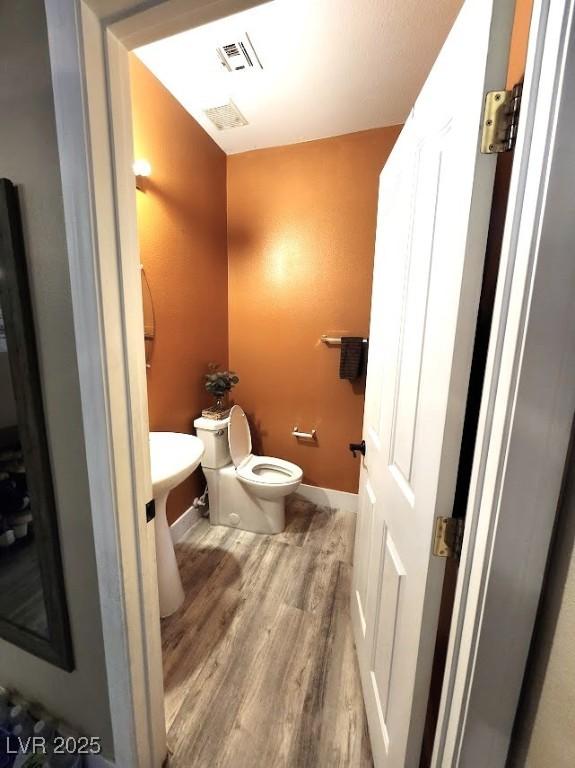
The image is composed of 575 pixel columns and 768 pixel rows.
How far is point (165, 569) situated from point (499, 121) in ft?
6.31

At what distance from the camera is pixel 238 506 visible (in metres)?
2.12

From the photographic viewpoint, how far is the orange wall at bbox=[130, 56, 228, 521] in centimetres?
165

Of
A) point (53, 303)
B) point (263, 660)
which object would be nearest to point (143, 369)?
point (53, 303)

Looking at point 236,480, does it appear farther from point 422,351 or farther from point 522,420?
point 522,420

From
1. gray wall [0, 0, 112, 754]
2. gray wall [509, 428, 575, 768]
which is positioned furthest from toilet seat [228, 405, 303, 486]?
gray wall [509, 428, 575, 768]

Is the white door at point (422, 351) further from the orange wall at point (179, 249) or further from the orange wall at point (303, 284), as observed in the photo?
the orange wall at point (179, 249)

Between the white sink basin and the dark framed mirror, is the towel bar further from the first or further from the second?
the dark framed mirror

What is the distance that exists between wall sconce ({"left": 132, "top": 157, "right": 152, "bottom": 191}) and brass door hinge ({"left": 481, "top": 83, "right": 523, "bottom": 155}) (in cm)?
167

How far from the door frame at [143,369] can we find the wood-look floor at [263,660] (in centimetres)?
33

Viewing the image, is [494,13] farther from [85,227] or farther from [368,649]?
[368,649]

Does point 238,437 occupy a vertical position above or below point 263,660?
above

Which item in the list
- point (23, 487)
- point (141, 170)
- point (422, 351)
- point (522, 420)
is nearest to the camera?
point (522, 420)

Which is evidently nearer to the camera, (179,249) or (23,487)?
(23,487)

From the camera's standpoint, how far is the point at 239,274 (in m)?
2.44
